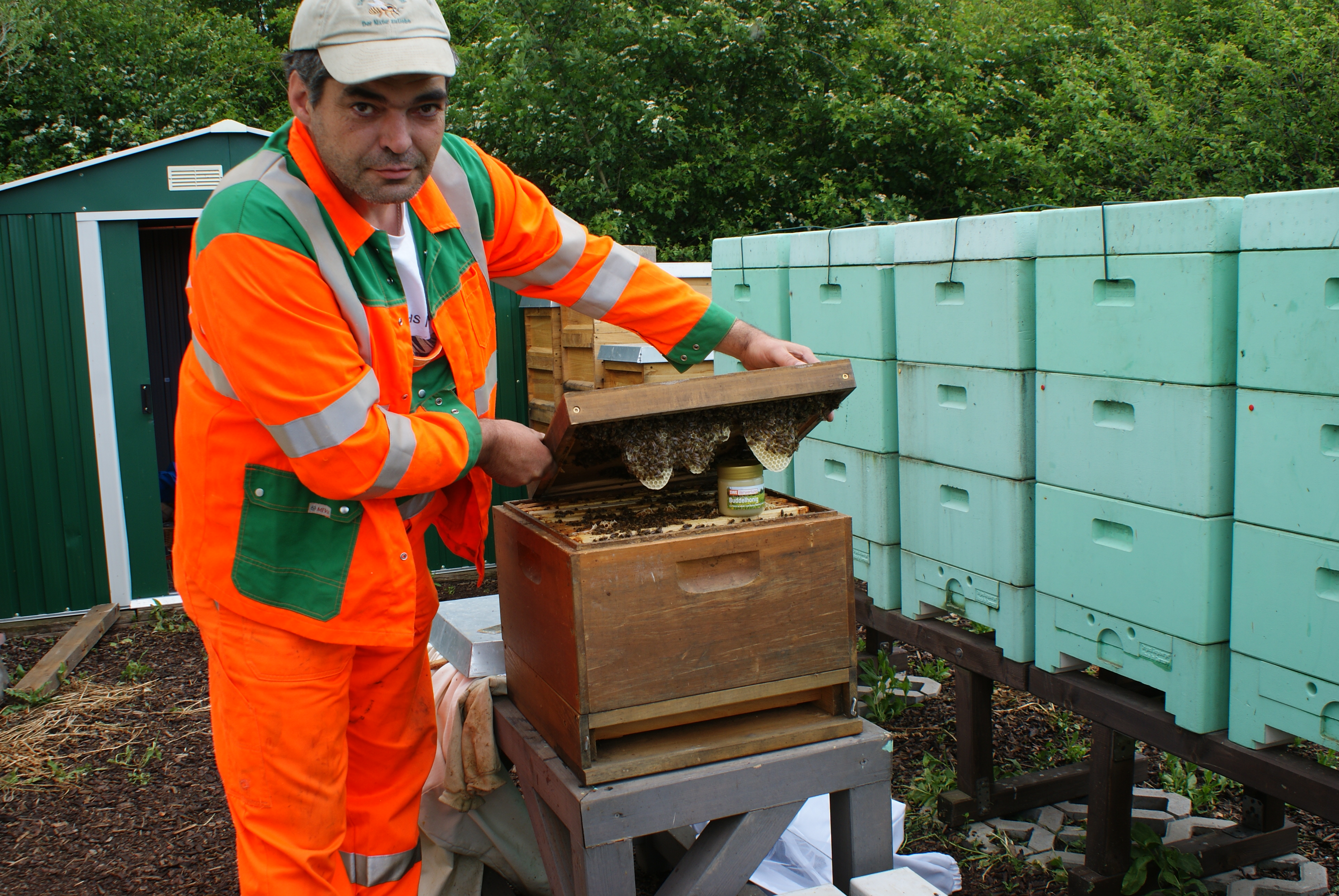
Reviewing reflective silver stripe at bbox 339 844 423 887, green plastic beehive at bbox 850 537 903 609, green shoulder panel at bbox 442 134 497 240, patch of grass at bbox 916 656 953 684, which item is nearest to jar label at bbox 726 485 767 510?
green shoulder panel at bbox 442 134 497 240

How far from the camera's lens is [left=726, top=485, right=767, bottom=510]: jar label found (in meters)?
2.29

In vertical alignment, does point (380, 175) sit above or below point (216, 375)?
above

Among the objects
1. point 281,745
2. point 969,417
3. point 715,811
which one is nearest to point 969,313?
point 969,417

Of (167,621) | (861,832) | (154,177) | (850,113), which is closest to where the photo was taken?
(861,832)

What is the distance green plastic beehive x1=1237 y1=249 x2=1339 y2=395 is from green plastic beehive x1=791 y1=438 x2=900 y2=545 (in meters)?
1.41

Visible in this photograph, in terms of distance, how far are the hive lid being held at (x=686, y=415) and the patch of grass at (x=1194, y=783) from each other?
258 centimetres

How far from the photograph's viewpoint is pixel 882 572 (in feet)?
12.7

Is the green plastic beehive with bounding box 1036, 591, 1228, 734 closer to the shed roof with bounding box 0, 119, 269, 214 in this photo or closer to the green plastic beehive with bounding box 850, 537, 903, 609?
the green plastic beehive with bounding box 850, 537, 903, 609

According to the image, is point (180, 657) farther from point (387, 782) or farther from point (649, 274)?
point (649, 274)

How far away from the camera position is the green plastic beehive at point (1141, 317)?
2529 millimetres

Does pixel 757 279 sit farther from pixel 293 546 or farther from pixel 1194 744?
pixel 293 546

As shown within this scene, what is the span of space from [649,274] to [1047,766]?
281 cm

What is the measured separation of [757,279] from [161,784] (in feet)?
10.5

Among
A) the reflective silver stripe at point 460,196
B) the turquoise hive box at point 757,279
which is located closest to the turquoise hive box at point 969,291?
the turquoise hive box at point 757,279
